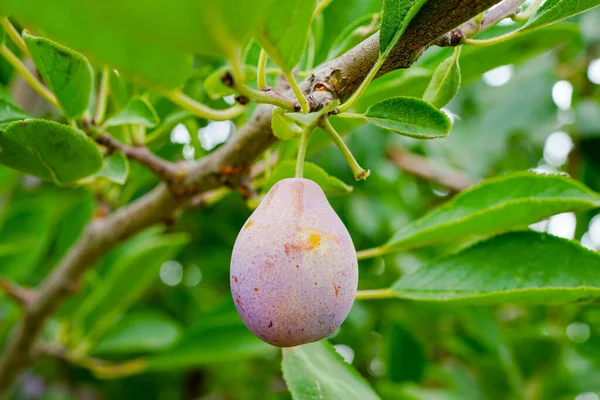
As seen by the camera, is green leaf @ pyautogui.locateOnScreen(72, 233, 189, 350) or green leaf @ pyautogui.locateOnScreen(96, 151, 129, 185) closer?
green leaf @ pyautogui.locateOnScreen(96, 151, 129, 185)

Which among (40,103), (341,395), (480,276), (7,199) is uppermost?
(40,103)

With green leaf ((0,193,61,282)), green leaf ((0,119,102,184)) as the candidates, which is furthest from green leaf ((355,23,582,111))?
green leaf ((0,193,61,282))

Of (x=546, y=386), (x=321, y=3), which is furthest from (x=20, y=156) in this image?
(x=546, y=386)

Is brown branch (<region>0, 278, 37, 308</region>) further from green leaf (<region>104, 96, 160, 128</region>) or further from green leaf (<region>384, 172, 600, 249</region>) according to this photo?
green leaf (<region>384, 172, 600, 249</region>)

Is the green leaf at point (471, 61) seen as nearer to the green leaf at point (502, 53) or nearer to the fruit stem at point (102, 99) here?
the green leaf at point (502, 53)

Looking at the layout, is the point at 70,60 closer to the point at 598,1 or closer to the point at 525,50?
the point at 598,1

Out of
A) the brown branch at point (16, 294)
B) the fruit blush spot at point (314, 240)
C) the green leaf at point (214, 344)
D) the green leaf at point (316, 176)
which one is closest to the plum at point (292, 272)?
the fruit blush spot at point (314, 240)
